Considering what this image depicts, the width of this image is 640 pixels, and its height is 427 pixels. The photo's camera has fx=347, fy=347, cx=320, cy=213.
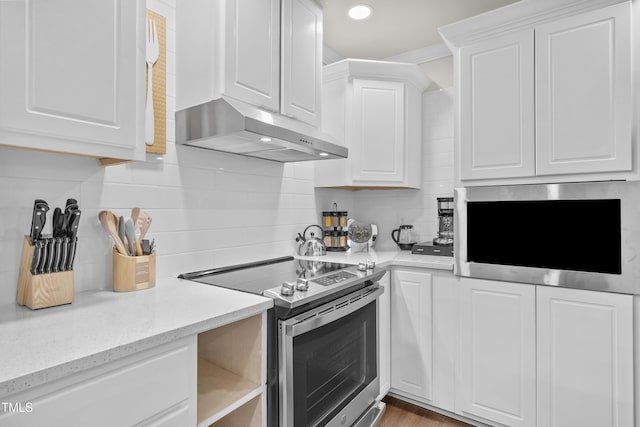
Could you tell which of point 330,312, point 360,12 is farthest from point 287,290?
point 360,12

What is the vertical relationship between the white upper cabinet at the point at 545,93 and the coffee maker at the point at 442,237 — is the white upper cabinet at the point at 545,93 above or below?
above

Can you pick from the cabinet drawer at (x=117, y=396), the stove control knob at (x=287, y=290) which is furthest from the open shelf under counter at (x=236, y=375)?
the cabinet drawer at (x=117, y=396)

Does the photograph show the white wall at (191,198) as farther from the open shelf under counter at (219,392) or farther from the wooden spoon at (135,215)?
the open shelf under counter at (219,392)

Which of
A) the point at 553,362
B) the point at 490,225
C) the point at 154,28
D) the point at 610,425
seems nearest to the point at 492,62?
the point at 490,225

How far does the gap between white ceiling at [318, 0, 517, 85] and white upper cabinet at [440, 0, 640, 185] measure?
47 centimetres

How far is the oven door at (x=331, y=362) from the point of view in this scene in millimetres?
1270

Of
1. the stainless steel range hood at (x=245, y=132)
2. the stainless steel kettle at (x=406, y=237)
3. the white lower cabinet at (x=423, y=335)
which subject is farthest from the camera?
the stainless steel kettle at (x=406, y=237)

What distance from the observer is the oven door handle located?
1273 mm

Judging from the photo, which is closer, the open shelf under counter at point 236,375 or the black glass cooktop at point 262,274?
the open shelf under counter at point 236,375

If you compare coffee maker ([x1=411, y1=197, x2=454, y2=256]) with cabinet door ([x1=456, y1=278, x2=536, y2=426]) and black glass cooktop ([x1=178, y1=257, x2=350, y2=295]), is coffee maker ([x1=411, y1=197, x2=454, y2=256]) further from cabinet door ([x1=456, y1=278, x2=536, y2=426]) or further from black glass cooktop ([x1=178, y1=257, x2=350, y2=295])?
black glass cooktop ([x1=178, y1=257, x2=350, y2=295])

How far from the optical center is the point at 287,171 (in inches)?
92.5

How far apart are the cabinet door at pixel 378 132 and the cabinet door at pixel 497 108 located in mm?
552

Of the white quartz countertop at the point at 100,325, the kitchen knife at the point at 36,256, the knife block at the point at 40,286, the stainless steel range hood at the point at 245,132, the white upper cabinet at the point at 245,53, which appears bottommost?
the white quartz countertop at the point at 100,325

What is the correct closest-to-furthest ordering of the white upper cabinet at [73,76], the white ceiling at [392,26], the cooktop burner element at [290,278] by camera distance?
the white upper cabinet at [73,76] < the cooktop burner element at [290,278] < the white ceiling at [392,26]
